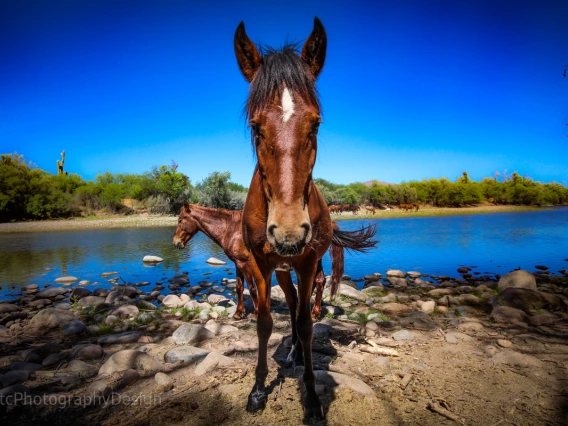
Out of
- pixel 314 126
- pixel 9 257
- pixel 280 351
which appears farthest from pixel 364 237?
pixel 9 257

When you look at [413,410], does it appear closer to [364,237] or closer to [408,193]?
[364,237]

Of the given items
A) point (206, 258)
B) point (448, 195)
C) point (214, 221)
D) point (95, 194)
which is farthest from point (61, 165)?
point (448, 195)

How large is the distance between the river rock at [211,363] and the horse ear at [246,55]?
3.45 meters

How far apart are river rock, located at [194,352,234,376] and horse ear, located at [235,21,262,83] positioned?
345cm

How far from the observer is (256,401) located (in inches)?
112

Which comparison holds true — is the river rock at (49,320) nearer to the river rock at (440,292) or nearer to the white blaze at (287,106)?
the white blaze at (287,106)

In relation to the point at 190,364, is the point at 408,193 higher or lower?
higher

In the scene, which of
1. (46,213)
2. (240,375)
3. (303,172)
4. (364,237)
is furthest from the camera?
(46,213)

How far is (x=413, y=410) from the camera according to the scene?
2793mm

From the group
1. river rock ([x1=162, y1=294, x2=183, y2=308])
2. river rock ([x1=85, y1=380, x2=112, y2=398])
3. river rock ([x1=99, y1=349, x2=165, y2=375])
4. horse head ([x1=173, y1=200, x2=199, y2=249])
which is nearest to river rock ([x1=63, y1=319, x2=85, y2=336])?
river rock ([x1=99, y1=349, x2=165, y2=375])

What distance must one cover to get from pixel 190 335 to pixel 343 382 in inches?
113

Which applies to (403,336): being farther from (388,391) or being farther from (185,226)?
(185,226)

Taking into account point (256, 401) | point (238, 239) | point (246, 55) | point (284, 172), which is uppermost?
point (246, 55)

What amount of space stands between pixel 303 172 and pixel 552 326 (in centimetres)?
565
